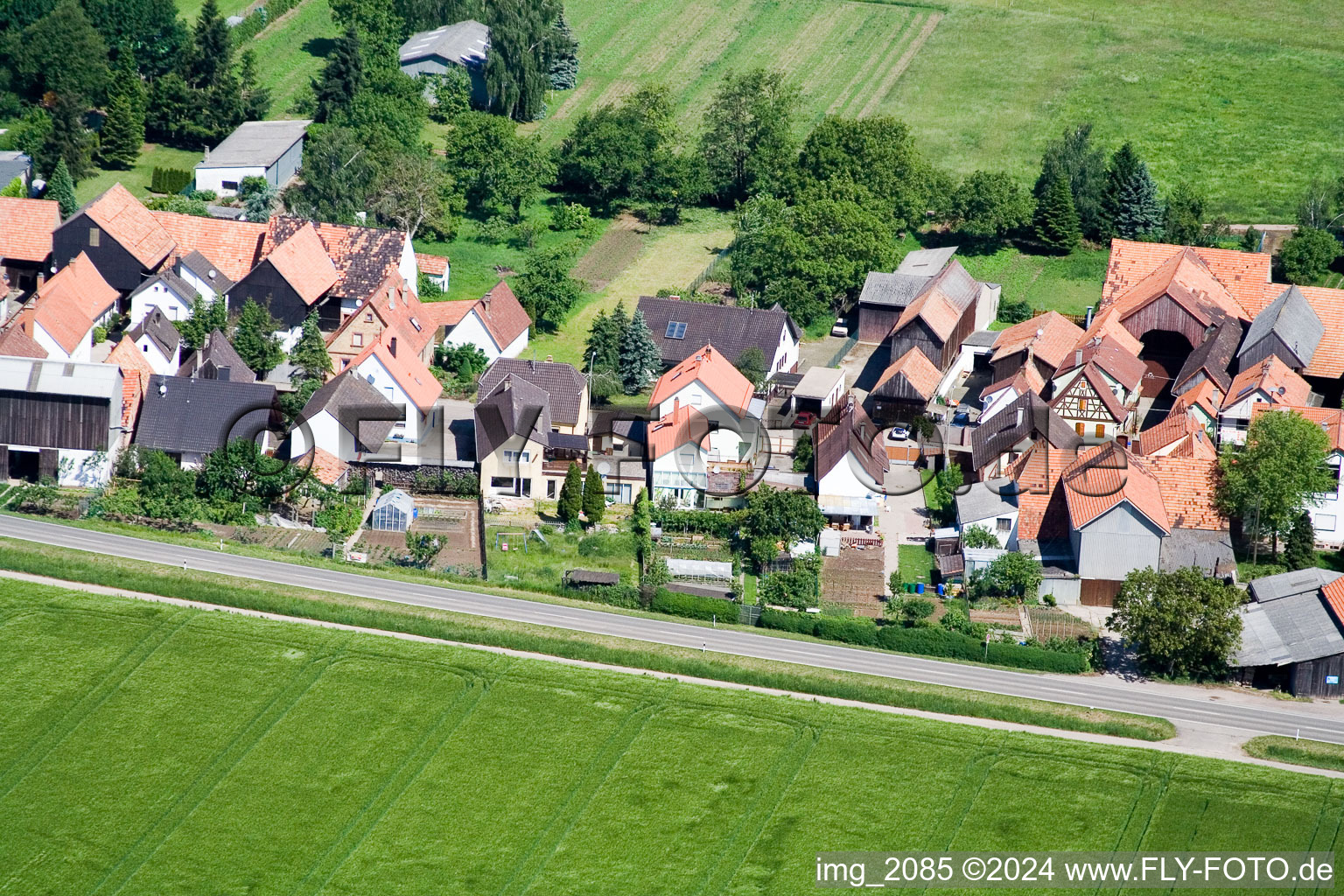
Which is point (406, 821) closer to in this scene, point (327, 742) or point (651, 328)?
point (327, 742)

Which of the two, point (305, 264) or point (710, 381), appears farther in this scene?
point (305, 264)

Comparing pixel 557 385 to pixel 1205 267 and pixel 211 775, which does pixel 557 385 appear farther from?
pixel 1205 267

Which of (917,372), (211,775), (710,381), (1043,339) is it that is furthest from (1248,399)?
(211,775)

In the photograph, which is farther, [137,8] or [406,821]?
[137,8]

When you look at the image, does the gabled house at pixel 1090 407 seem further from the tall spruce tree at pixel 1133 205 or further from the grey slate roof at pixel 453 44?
the grey slate roof at pixel 453 44

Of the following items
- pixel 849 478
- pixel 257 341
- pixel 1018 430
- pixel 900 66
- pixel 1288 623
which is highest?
pixel 900 66

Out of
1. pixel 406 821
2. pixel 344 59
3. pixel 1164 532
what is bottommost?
pixel 406 821

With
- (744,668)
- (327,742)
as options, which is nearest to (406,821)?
(327,742)

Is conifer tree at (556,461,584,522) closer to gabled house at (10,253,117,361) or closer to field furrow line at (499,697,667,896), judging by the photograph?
field furrow line at (499,697,667,896)
